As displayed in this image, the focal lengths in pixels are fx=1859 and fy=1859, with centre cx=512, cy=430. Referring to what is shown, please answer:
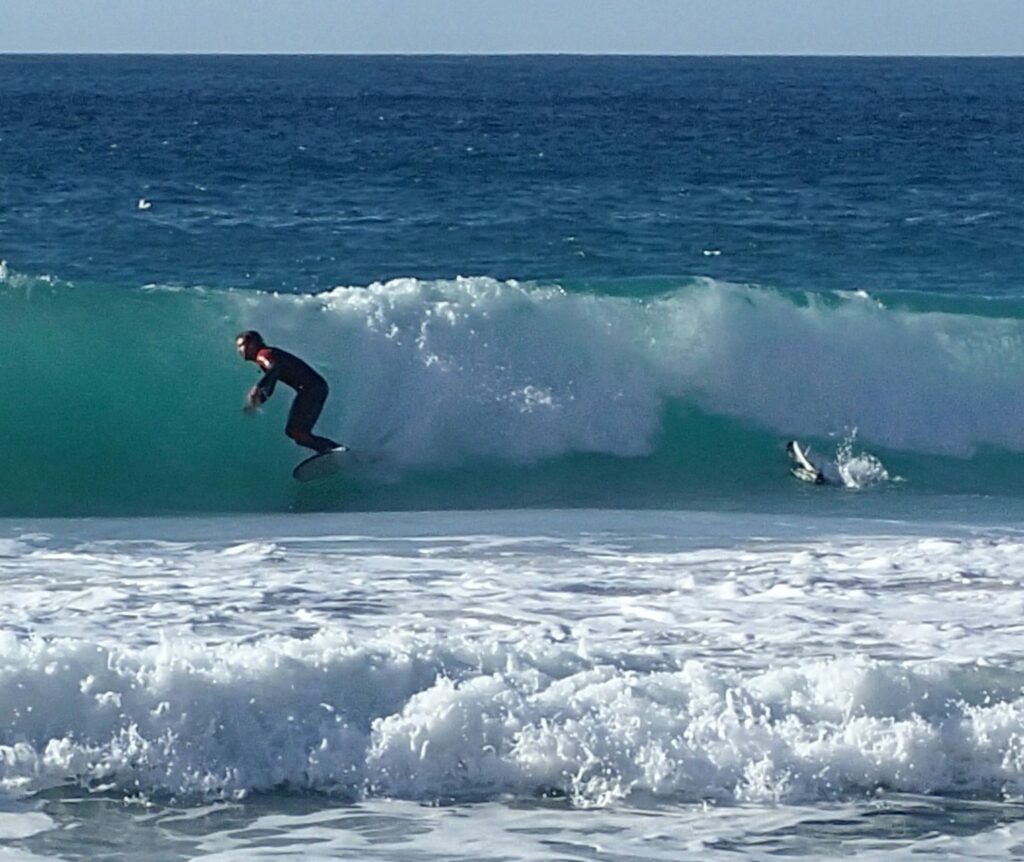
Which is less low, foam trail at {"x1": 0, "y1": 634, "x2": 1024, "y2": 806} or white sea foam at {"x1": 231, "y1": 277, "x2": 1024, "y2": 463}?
white sea foam at {"x1": 231, "y1": 277, "x2": 1024, "y2": 463}

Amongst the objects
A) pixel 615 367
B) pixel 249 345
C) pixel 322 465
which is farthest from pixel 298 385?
pixel 615 367

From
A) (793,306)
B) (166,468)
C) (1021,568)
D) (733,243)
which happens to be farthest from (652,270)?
(1021,568)

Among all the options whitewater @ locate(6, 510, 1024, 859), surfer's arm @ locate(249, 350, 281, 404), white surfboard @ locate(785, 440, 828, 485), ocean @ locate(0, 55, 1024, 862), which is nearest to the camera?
whitewater @ locate(6, 510, 1024, 859)

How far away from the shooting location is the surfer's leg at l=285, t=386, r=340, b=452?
1305 cm

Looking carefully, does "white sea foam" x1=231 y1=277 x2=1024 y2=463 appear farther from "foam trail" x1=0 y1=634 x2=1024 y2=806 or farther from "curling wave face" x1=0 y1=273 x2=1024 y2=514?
"foam trail" x1=0 y1=634 x2=1024 y2=806

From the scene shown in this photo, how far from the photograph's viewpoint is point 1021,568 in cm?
907

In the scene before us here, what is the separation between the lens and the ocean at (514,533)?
21.1ft

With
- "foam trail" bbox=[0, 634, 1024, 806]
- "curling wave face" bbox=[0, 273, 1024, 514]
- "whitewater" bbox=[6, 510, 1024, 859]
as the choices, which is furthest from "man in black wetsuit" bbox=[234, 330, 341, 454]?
"foam trail" bbox=[0, 634, 1024, 806]

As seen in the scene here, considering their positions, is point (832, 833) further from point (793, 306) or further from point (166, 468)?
point (793, 306)

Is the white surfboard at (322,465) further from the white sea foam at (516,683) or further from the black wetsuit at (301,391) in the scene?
the white sea foam at (516,683)

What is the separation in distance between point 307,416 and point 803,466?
3532 mm

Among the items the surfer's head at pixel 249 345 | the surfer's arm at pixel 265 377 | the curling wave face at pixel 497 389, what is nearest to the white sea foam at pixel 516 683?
the surfer's arm at pixel 265 377

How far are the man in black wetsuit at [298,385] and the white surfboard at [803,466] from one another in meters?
3.27

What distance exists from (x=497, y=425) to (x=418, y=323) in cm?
119
